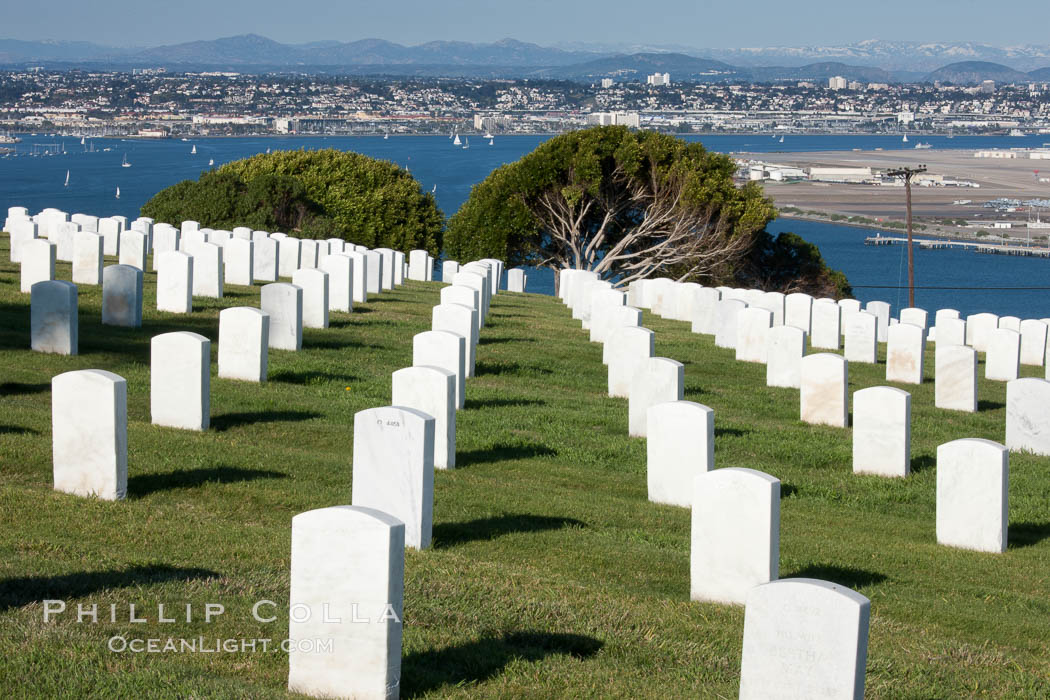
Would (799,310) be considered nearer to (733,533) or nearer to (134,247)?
(134,247)

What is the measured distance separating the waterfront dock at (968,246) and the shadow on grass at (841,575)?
373 ft

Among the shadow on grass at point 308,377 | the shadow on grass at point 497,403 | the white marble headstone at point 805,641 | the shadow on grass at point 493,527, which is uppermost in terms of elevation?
the white marble headstone at point 805,641

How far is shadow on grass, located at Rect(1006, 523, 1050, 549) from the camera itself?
10.8 m

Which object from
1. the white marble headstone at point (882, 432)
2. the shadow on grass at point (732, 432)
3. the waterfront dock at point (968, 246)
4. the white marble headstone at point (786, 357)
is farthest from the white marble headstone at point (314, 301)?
the waterfront dock at point (968, 246)

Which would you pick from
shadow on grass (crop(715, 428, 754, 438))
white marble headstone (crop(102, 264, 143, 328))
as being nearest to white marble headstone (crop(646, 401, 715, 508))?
shadow on grass (crop(715, 428, 754, 438))

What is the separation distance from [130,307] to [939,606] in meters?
12.3

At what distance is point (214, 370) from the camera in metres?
14.4

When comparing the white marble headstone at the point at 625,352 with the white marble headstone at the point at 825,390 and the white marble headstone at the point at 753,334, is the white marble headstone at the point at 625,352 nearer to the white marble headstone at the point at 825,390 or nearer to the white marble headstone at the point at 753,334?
the white marble headstone at the point at 825,390

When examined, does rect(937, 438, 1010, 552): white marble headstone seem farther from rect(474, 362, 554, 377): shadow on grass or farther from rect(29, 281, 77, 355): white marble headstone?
rect(29, 281, 77, 355): white marble headstone

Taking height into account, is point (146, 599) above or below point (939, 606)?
above

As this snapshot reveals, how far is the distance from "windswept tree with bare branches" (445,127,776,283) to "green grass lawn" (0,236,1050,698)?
96.0 feet

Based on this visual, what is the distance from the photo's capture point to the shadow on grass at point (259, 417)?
463 inches

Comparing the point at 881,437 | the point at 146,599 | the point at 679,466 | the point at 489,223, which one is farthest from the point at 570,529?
the point at 489,223

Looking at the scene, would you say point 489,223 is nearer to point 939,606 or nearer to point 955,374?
point 955,374
